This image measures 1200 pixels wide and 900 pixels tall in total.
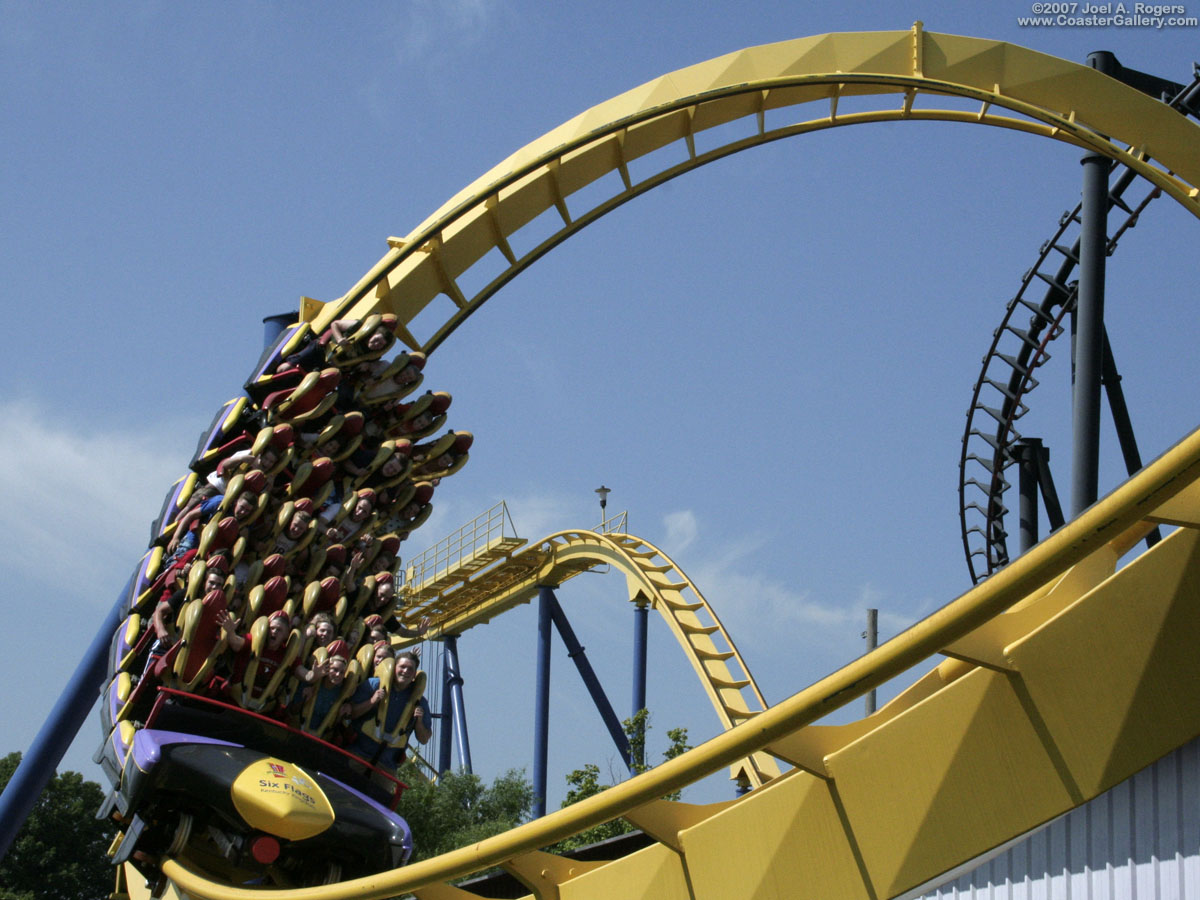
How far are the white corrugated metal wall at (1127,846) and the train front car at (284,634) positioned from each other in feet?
10.3

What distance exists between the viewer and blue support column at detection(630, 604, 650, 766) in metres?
15.5

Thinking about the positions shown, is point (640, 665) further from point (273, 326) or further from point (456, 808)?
point (273, 326)

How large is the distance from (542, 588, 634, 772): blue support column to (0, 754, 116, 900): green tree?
6409mm

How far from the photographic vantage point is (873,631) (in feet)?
67.2

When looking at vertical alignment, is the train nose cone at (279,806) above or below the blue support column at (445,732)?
below

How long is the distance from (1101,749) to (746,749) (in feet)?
3.26

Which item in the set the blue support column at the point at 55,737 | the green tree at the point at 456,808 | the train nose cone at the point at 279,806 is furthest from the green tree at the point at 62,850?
the train nose cone at the point at 279,806

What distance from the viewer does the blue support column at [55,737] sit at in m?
8.49

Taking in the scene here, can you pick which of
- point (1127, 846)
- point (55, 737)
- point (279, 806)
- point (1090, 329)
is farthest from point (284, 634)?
point (1090, 329)

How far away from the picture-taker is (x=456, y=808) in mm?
16375

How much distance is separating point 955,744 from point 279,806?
3201 millimetres

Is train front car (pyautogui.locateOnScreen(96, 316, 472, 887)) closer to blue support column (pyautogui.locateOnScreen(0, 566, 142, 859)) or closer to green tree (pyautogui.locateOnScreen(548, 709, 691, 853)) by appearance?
blue support column (pyautogui.locateOnScreen(0, 566, 142, 859))

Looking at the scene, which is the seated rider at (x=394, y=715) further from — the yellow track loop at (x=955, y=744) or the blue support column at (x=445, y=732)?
Result: the blue support column at (x=445, y=732)

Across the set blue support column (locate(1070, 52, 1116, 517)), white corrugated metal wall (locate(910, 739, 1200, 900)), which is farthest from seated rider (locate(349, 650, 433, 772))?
blue support column (locate(1070, 52, 1116, 517))
